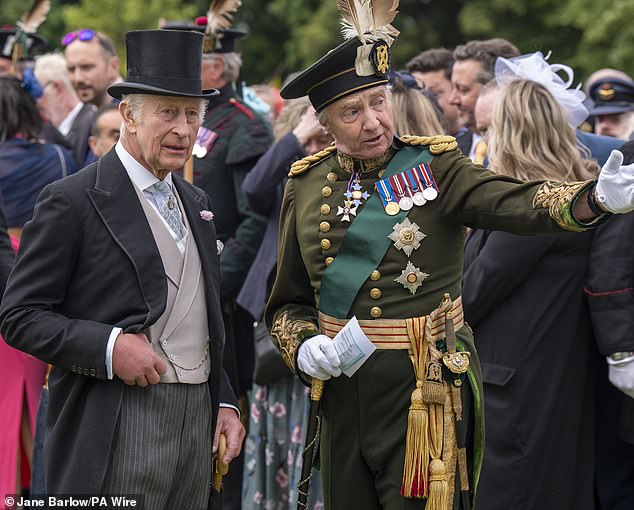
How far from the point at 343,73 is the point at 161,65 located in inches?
26.3

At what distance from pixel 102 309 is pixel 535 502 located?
2251mm

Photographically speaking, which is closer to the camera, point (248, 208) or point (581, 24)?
point (248, 208)

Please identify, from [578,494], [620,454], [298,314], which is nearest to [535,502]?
[578,494]

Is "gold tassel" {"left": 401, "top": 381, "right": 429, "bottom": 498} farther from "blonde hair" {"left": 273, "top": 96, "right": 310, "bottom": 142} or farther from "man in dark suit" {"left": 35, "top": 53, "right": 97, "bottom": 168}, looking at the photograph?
"man in dark suit" {"left": 35, "top": 53, "right": 97, "bottom": 168}

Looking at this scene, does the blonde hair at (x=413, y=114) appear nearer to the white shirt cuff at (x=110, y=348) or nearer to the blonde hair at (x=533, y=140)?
the blonde hair at (x=533, y=140)

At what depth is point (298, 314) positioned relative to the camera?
168 inches

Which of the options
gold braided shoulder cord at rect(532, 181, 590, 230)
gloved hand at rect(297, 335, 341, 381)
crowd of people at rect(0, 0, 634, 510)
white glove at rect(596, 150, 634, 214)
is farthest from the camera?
gloved hand at rect(297, 335, 341, 381)

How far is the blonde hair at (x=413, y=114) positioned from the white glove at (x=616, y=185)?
222 centimetres

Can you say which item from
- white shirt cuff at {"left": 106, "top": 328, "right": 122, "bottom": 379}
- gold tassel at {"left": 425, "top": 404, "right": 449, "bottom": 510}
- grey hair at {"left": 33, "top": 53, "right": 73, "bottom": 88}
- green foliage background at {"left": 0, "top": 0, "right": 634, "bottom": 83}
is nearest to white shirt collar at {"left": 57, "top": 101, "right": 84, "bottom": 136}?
grey hair at {"left": 33, "top": 53, "right": 73, "bottom": 88}

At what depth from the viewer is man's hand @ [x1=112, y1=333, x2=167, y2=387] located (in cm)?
351

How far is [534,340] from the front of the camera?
4906 millimetres

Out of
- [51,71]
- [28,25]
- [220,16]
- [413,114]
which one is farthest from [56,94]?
[413,114]

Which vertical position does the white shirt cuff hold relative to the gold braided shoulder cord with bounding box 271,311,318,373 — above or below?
below

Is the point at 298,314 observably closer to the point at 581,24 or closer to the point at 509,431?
the point at 509,431
